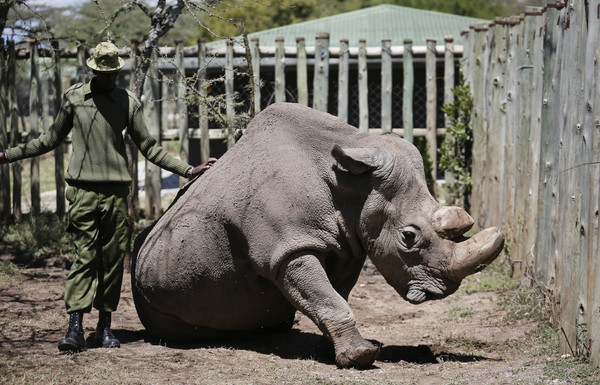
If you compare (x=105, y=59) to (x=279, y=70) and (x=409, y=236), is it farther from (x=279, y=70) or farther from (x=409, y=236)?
(x=279, y=70)

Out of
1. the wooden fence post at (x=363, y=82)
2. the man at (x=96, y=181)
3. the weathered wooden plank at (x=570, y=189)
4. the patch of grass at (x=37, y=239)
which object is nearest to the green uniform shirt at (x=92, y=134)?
the man at (x=96, y=181)

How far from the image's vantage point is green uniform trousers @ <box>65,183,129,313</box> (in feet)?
20.2

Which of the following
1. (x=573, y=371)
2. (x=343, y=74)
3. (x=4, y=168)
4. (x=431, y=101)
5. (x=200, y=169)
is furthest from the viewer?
(x=431, y=101)

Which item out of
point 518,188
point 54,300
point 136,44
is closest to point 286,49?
point 136,44

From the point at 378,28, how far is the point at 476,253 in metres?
14.5

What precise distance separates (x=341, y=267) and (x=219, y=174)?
3.75 ft

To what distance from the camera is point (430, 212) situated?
231 inches

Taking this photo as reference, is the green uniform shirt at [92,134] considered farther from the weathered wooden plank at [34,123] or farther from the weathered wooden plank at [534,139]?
the weathered wooden plank at [34,123]

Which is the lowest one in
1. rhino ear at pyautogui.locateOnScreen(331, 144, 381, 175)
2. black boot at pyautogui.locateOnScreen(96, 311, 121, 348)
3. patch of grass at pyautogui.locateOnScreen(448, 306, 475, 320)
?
patch of grass at pyautogui.locateOnScreen(448, 306, 475, 320)

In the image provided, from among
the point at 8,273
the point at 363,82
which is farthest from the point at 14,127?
the point at 363,82

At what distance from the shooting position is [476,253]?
221 inches

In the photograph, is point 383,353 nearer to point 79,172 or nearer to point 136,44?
point 79,172

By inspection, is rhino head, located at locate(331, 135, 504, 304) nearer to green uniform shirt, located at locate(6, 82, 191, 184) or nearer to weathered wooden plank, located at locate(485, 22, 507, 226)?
green uniform shirt, located at locate(6, 82, 191, 184)

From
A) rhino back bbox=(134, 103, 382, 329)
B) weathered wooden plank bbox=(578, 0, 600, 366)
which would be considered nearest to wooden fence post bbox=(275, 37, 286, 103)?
rhino back bbox=(134, 103, 382, 329)
